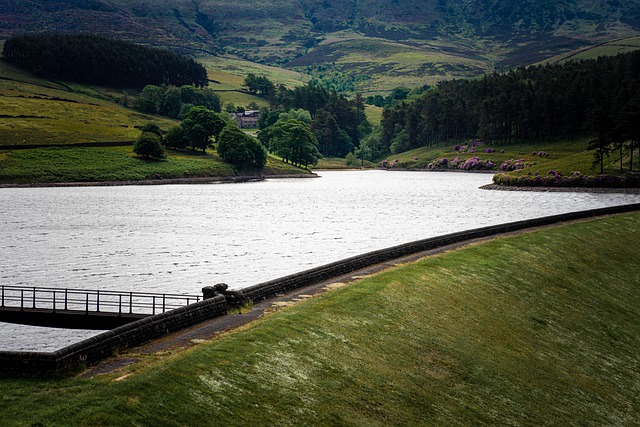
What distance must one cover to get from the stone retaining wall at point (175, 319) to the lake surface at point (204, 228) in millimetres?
14469

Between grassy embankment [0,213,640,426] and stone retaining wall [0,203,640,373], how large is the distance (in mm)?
825

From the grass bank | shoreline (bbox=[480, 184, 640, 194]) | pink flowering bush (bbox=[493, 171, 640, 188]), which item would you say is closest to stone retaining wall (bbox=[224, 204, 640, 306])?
shoreline (bbox=[480, 184, 640, 194])

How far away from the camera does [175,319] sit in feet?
107

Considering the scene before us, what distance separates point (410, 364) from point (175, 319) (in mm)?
10928

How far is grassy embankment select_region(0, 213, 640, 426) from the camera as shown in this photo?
23500 mm

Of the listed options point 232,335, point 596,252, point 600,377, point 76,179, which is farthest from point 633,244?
point 76,179

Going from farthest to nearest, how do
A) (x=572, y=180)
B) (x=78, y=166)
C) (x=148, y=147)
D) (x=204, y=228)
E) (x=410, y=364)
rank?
(x=148, y=147) < (x=78, y=166) < (x=572, y=180) < (x=204, y=228) < (x=410, y=364)

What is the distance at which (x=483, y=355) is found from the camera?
37312 millimetres

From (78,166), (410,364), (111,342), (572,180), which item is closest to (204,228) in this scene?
(410,364)

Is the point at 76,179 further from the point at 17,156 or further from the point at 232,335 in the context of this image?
the point at 232,335

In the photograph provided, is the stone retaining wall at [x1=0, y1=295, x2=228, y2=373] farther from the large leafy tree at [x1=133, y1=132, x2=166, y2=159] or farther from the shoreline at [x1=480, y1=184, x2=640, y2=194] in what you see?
the large leafy tree at [x1=133, y1=132, x2=166, y2=159]

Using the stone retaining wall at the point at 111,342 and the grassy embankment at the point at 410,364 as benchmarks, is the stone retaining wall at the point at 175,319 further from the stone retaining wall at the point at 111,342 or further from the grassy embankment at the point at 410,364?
the grassy embankment at the point at 410,364

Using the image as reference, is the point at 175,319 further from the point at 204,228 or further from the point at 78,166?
the point at 78,166

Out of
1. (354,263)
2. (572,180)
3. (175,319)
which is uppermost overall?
(175,319)
